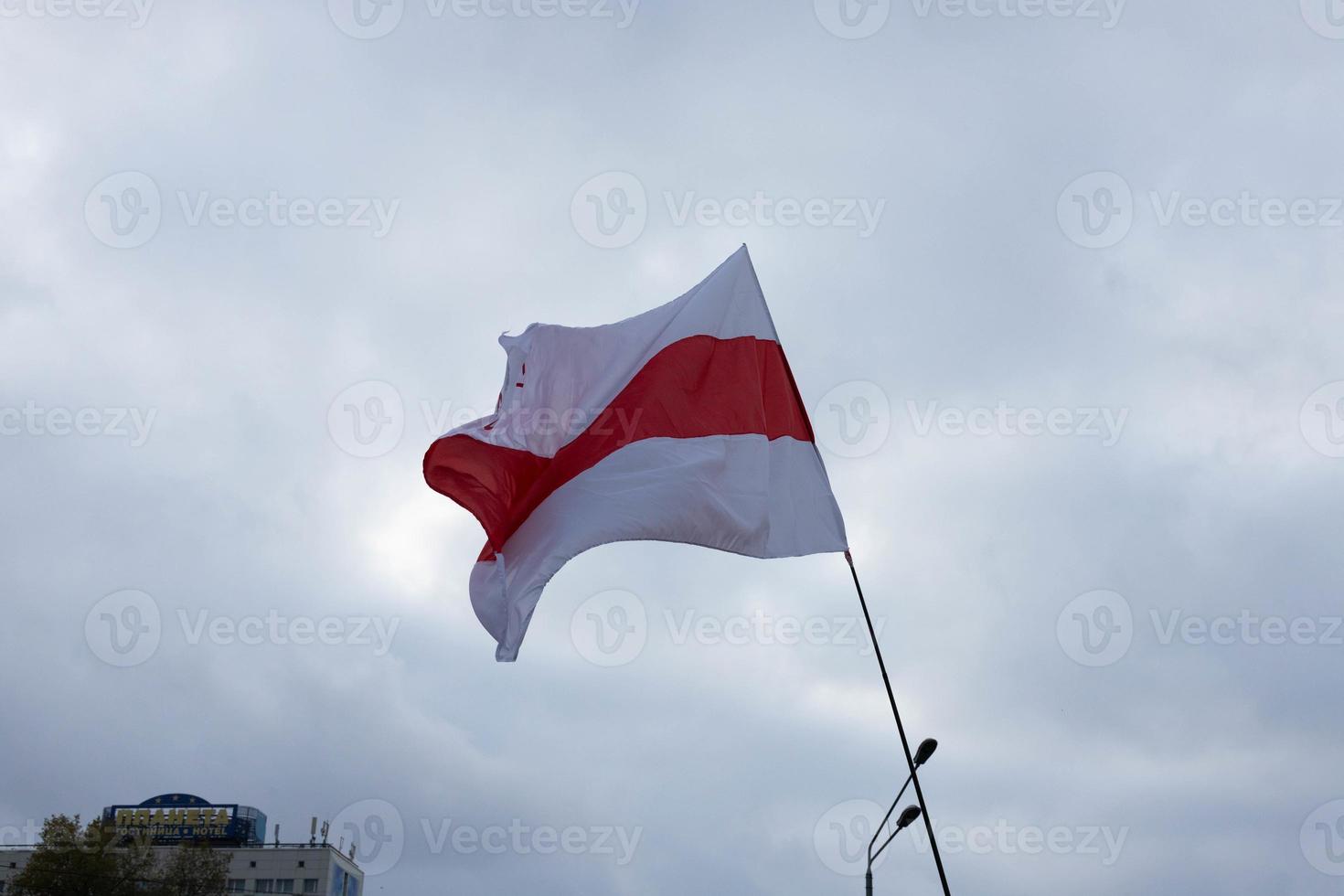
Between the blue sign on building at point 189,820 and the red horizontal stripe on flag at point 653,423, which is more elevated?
the blue sign on building at point 189,820

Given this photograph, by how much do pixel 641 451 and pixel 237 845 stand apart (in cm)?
10235

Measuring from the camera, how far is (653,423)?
581 inches

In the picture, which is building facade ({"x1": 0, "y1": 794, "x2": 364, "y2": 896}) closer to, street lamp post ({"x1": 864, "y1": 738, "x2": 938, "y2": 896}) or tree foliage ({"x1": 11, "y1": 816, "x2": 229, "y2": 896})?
tree foliage ({"x1": 11, "y1": 816, "x2": 229, "y2": 896})

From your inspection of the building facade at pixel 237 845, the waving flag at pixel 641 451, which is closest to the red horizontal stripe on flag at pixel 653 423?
the waving flag at pixel 641 451

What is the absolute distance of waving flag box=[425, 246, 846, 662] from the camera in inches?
542

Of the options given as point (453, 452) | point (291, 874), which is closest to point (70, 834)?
point (291, 874)

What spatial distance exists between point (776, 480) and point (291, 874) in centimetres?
10070

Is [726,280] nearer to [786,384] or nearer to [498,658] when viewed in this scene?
[786,384]

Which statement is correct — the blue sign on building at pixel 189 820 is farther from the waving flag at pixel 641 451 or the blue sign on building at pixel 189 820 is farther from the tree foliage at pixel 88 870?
the waving flag at pixel 641 451

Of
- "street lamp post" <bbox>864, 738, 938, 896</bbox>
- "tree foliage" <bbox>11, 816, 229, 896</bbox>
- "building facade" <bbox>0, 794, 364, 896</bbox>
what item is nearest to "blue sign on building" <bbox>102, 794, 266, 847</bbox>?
"building facade" <bbox>0, 794, 364, 896</bbox>

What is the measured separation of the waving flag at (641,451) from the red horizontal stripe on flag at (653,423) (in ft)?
0.05

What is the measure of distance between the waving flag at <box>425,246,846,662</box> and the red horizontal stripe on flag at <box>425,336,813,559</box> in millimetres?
15

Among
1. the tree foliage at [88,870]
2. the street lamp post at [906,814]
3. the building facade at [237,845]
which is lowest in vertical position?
the street lamp post at [906,814]

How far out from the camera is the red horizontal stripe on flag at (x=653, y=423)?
1424 centimetres
